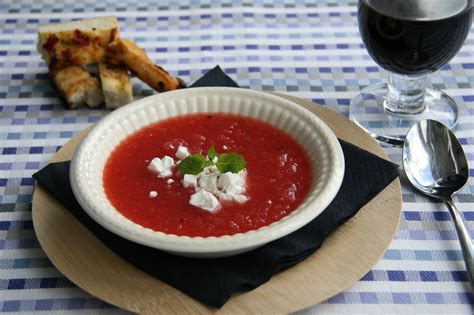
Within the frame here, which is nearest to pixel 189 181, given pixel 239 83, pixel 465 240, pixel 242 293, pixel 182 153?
pixel 182 153

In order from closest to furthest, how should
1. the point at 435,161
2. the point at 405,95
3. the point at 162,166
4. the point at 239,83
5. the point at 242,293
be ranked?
the point at 242,293, the point at 162,166, the point at 435,161, the point at 405,95, the point at 239,83

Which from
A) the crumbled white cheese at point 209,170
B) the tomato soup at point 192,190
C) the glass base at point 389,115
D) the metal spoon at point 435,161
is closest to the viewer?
the tomato soup at point 192,190

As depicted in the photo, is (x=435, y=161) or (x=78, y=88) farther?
(x=78, y=88)

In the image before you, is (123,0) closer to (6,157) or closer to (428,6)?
(6,157)

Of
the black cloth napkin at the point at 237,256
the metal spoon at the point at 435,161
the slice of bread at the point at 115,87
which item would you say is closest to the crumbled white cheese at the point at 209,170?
the black cloth napkin at the point at 237,256

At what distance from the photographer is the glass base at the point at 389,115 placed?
2.33 metres

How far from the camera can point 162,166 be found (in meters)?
1.87

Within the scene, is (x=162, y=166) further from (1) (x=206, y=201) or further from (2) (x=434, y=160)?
(2) (x=434, y=160)

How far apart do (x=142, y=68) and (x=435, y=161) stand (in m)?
1.07

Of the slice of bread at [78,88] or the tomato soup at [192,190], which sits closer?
the tomato soup at [192,190]

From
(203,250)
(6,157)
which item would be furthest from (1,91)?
(203,250)

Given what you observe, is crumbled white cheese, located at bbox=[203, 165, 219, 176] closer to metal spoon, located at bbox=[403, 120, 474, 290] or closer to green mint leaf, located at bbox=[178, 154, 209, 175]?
green mint leaf, located at bbox=[178, 154, 209, 175]

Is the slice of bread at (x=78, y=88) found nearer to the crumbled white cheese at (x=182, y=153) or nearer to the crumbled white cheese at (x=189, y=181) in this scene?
the crumbled white cheese at (x=182, y=153)

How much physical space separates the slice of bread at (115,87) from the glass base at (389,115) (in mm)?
797
